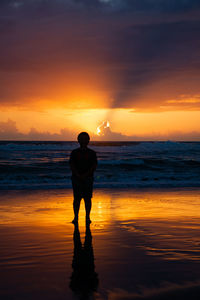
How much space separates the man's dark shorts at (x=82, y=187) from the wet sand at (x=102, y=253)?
23.2 inches

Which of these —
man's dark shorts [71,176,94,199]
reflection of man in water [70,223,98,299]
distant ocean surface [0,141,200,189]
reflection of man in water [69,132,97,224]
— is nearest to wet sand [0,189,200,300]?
reflection of man in water [70,223,98,299]

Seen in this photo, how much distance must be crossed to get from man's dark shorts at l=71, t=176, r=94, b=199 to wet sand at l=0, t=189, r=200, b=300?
0.59 m

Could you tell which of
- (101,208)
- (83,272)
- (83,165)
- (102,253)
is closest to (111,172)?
(101,208)

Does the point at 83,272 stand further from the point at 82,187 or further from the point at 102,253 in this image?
the point at 82,187

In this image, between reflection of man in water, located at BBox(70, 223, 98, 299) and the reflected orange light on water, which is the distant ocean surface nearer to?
the reflected orange light on water

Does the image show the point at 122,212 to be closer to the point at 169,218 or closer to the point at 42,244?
the point at 169,218

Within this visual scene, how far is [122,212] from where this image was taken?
9195 millimetres

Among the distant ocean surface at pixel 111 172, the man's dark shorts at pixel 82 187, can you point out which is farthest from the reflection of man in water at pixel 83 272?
the distant ocean surface at pixel 111 172

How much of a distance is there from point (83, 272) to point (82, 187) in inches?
136

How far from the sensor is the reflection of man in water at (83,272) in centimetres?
375

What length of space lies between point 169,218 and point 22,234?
132 inches

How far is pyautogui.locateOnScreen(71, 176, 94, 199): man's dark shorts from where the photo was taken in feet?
25.2

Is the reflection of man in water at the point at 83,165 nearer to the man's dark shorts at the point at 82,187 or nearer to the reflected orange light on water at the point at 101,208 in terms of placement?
the man's dark shorts at the point at 82,187

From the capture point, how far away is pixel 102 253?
5250 millimetres
